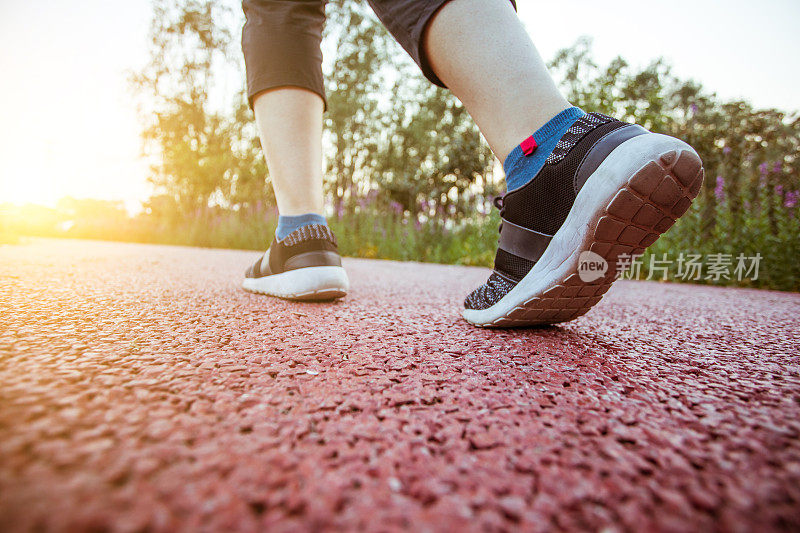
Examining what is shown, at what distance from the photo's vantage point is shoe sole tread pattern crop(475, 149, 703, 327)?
73cm

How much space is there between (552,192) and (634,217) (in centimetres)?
17

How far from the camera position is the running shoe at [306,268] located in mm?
1237

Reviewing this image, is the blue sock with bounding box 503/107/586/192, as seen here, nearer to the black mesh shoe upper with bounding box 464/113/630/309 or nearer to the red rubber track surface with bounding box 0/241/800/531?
the black mesh shoe upper with bounding box 464/113/630/309

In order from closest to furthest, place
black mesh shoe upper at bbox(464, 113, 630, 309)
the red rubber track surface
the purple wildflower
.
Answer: the red rubber track surface < black mesh shoe upper at bbox(464, 113, 630, 309) < the purple wildflower

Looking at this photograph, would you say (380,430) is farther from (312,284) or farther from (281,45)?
(281,45)

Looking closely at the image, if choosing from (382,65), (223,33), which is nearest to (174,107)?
(223,33)

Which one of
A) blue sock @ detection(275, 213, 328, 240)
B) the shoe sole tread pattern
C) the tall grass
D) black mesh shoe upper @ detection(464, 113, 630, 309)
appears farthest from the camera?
the tall grass

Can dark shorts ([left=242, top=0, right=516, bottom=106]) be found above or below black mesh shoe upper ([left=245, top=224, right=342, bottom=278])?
above

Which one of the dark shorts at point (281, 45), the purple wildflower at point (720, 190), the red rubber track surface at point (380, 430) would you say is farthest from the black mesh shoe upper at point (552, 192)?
the purple wildflower at point (720, 190)

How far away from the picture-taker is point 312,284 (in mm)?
1225

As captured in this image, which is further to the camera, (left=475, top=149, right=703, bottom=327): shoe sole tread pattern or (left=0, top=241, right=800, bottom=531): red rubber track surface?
(left=475, top=149, right=703, bottom=327): shoe sole tread pattern

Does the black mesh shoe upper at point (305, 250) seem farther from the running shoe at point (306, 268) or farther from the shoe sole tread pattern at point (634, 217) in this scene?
the shoe sole tread pattern at point (634, 217)

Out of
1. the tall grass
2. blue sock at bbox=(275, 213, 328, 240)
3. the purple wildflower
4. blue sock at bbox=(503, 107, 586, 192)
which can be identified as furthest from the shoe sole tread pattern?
the purple wildflower

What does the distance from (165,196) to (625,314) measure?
33.4 feet
